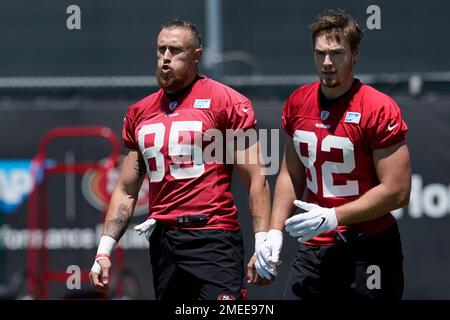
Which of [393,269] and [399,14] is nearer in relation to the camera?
[393,269]

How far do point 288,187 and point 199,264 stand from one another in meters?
0.67

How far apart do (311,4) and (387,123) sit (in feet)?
14.3

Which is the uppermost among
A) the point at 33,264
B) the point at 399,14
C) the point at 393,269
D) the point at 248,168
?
the point at 399,14

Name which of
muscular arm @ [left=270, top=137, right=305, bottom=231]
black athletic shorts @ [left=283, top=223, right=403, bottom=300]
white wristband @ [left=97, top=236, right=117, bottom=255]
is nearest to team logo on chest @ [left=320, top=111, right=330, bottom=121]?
muscular arm @ [left=270, top=137, right=305, bottom=231]

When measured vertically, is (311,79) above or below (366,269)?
above

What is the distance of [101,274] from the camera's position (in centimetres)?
684

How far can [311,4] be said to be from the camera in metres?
A: 10.5

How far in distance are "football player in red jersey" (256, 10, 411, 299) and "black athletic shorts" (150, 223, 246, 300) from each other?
0.28 meters

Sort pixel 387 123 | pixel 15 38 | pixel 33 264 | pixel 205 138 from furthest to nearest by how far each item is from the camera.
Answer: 1. pixel 15 38
2. pixel 33 264
3. pixel 205 138
4. pixel 387 123

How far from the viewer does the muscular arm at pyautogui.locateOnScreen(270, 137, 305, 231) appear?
6.71 meters

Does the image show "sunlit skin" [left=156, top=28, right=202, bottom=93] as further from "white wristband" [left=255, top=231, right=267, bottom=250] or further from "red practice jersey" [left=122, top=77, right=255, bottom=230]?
"white wristband" [left=255, top=231, right=267, bottom=250]

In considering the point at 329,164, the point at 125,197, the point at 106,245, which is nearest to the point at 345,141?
the point at 329,164
